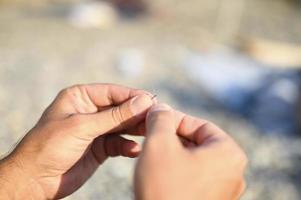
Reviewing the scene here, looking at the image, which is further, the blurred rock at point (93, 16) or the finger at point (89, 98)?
the blurred rock at point (93, 16)

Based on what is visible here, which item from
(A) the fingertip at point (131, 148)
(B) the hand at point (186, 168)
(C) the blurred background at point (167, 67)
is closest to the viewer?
(B) the hand at point (186, 168)

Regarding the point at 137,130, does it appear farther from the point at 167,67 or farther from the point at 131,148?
the point at 167,67

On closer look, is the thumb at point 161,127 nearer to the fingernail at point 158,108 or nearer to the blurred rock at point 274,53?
the fingernail at point 158,108

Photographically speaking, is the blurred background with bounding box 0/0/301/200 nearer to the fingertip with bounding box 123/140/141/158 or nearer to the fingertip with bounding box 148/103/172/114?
the fingertip with bounding box 123/140/141/158

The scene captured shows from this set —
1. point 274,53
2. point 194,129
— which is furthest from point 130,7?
point 194,129

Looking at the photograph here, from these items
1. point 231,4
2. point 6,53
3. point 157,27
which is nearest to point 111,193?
point 6,53

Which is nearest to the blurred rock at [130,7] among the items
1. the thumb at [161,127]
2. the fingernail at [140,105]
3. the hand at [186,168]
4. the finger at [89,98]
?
the finger at [89,98]
